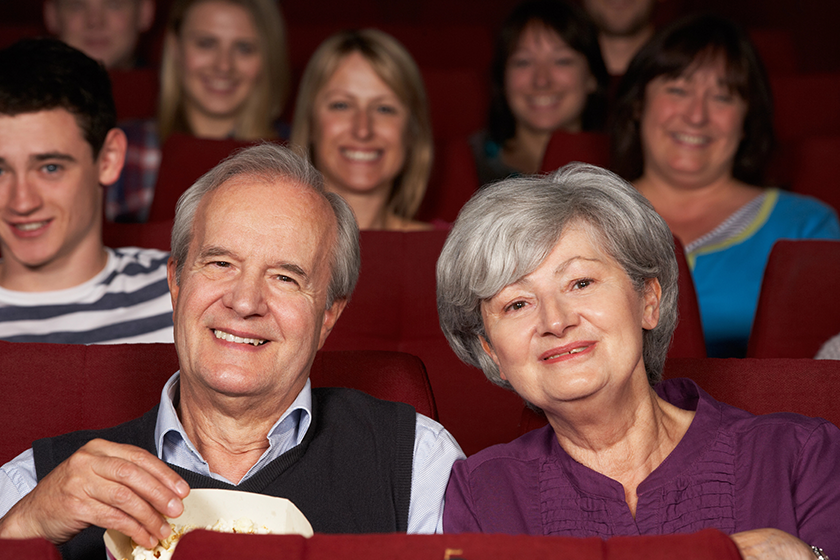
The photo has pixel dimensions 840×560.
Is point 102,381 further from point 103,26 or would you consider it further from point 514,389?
point 103,26

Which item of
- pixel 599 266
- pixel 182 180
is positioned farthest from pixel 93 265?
pixel 599 266

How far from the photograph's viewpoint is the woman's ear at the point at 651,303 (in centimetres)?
114

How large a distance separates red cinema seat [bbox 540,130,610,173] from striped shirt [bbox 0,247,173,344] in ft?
2.86

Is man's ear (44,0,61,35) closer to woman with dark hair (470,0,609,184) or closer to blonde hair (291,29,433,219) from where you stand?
blonde hair (291,29,433,219)

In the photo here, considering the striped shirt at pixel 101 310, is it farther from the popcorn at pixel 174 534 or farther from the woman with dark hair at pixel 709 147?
the woman with dark hair at pixel 709 147

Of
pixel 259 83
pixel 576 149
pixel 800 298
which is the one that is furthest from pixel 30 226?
pixel 800 298

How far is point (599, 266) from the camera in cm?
107

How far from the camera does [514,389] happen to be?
43.2 inches

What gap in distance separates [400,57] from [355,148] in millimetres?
249


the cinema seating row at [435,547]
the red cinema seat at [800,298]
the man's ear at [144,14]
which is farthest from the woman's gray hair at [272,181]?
the man's ear at [144,14]

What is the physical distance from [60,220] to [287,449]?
29.4 inches

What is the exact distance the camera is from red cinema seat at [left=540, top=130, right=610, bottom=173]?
2066 mm

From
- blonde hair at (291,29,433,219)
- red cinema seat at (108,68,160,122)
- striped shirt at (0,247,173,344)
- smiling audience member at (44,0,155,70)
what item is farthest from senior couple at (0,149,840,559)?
smiling audience member at (44,0,155,70)

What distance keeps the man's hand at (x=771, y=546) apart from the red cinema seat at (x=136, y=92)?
2.23 m
